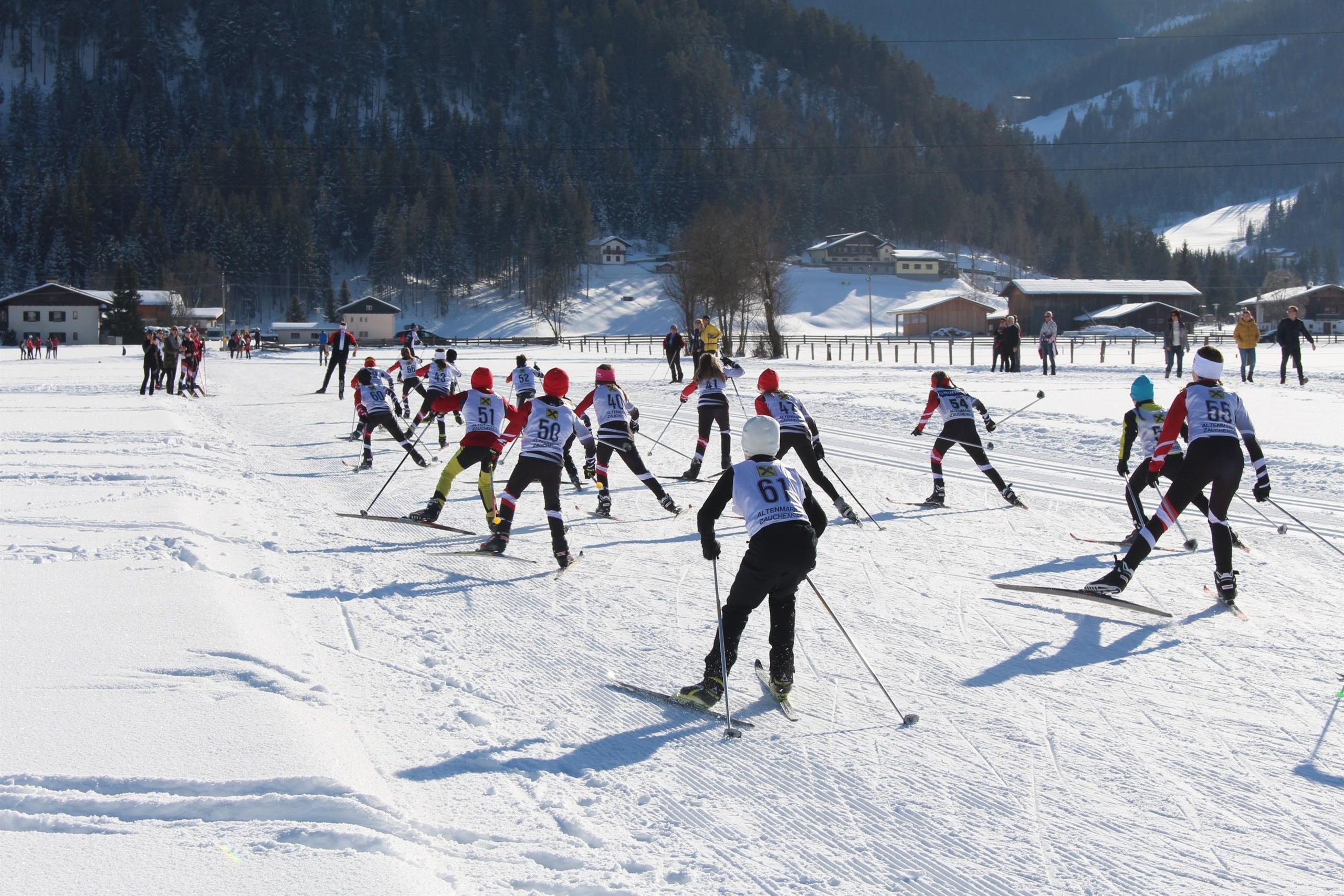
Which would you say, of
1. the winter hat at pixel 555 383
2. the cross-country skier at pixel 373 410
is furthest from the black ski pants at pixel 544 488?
the cross-country skier at pixel 373 410

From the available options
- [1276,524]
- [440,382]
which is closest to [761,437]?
[1276,524]

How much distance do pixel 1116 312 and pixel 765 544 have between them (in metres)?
89.6

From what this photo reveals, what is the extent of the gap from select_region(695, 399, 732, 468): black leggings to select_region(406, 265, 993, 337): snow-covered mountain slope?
75204 mm

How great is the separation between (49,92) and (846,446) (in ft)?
621

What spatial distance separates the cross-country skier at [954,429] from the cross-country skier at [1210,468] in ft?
10.8

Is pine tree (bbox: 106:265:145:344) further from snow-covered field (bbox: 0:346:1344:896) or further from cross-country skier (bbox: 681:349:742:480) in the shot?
snow-covered field (bbox: 0:346:1344:896)

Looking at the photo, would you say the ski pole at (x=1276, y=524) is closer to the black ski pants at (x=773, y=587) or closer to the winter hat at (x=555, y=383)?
the black ski pants at (x=773, y=587)

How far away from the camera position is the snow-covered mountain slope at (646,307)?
3752 inches

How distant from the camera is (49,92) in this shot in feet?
536

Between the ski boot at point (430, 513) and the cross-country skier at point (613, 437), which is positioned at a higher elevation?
the cross-country skier at point (613, 437)

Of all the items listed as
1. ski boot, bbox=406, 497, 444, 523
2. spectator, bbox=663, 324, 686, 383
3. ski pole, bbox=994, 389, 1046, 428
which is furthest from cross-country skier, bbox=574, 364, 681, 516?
spectator, bbox=663, 324, 686, 383

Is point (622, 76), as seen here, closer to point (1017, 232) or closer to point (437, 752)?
point (1017, 232)

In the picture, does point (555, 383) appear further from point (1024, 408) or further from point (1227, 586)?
point (1024, 408)

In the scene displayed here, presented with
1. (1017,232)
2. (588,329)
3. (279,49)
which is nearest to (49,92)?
(279,49)
